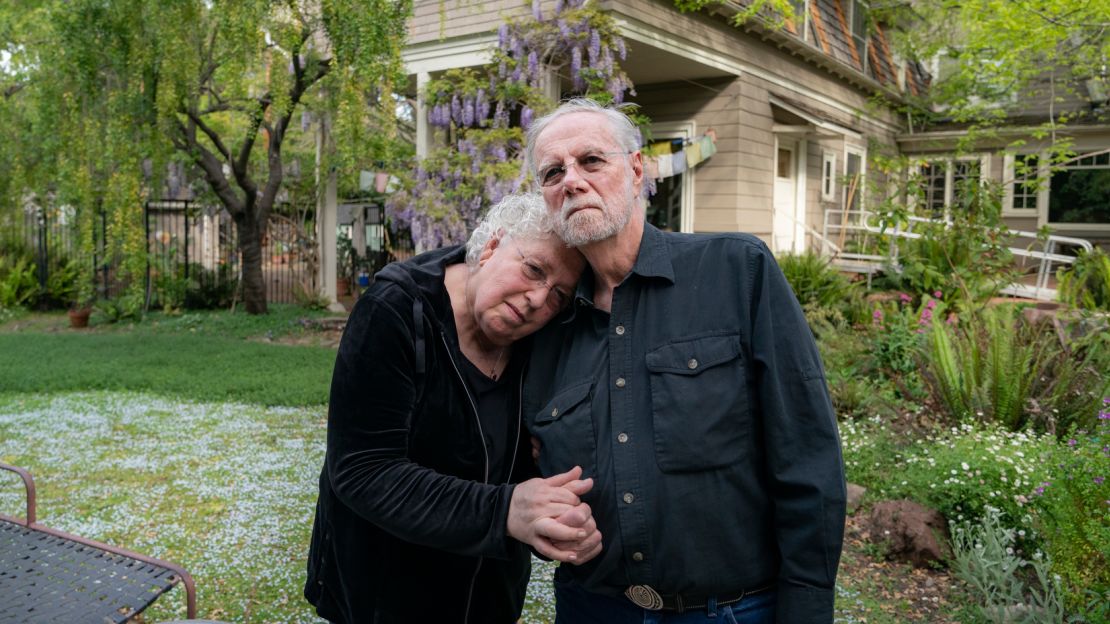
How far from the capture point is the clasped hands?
1595 mm

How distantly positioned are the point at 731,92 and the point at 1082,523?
35.2 ft

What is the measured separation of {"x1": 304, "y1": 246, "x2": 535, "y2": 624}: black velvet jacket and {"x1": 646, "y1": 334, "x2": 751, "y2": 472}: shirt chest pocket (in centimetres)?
36

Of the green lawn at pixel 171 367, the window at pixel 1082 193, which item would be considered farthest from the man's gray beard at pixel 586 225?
the window at pixel 1082 193

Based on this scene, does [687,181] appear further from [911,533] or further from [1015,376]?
[911,533]

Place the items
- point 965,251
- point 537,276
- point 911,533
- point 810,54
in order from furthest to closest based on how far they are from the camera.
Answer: point 810,54, point 965,251, point 911,533, point 537,276

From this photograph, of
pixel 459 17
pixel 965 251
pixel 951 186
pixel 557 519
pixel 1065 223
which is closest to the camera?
pixel 557 519

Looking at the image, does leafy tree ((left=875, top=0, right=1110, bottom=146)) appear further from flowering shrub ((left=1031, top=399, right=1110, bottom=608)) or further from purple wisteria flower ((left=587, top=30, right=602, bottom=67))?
flowering shrub ((left=1031, top=399, right=1110, bottom=608))

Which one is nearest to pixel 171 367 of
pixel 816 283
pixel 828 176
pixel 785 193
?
pixel 816 283

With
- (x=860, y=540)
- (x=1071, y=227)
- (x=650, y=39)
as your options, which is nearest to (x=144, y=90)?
(x=650, y=39)

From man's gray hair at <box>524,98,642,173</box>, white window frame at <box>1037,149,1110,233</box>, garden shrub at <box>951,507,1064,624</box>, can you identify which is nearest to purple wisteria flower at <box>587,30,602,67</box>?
garden shrub at <box>951,507,1064,624</box>

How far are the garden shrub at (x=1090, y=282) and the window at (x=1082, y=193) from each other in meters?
9.97

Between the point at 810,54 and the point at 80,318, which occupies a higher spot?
the point at 810,54

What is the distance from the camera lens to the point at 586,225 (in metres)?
1.76

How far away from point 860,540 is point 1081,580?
4.98 feet
